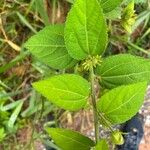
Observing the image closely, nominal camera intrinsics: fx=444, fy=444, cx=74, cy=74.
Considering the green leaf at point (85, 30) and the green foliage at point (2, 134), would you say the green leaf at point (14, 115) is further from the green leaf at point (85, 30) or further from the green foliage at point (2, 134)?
the green leaf at point (85, 30)

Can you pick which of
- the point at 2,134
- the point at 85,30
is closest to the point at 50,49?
the point at 85,30

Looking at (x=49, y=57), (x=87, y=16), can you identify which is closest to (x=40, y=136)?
(x=49, y=57)

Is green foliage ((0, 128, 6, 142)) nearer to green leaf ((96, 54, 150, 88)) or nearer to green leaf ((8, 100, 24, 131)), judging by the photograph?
green leaf ((8, 100, 24, 131))

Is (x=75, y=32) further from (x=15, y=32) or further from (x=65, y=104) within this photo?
(x=15, y=32)

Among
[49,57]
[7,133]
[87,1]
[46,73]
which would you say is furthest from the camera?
[7,133]

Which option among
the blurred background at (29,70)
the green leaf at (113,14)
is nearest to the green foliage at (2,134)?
the blurred background at (29,70)

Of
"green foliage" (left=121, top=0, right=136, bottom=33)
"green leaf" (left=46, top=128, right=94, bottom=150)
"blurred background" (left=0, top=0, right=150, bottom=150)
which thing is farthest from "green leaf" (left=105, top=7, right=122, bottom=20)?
"blurred background" (left=0, top=0, right=150, bottom=150)

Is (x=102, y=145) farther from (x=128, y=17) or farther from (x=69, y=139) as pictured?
(x=128, y=17)
